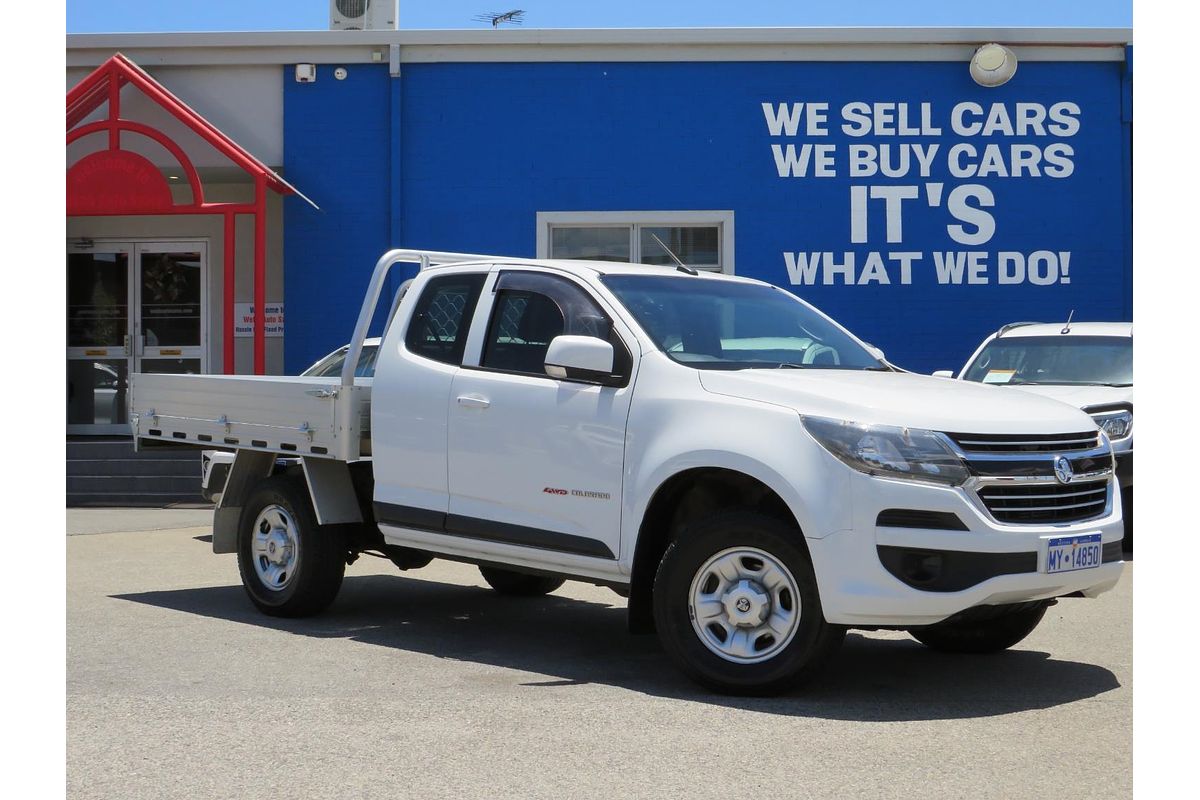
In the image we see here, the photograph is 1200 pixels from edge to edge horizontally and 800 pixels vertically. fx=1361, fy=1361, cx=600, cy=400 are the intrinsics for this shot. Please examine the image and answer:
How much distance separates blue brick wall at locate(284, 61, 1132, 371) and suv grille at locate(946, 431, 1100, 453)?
36.8 feet

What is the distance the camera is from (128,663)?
660cm

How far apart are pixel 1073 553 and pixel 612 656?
238 cm

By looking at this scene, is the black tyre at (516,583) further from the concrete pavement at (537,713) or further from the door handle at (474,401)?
the door handle at (474,401)

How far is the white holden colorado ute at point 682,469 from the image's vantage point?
5531mm

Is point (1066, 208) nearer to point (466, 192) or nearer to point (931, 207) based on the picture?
point (931, 207)

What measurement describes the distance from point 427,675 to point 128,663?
4.91ft

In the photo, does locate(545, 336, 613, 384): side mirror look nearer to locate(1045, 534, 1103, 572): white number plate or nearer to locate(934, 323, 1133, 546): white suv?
locate(1045, 534, 1103, 572): white number plate

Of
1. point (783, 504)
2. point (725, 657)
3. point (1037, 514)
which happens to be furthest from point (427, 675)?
point (1037, 514)

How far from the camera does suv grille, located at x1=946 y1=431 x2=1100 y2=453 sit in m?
5.57

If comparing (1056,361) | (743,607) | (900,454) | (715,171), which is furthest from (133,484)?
(900,454)

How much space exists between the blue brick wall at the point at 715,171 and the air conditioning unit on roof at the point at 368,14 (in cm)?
129

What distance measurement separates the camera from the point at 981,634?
273 inches

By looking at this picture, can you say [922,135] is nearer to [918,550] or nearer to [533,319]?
[533,319]

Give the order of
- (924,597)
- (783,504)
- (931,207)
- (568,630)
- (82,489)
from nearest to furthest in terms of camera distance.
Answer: (924,597)
(783,504)
(568,630)
(82,489)
(931,207)
